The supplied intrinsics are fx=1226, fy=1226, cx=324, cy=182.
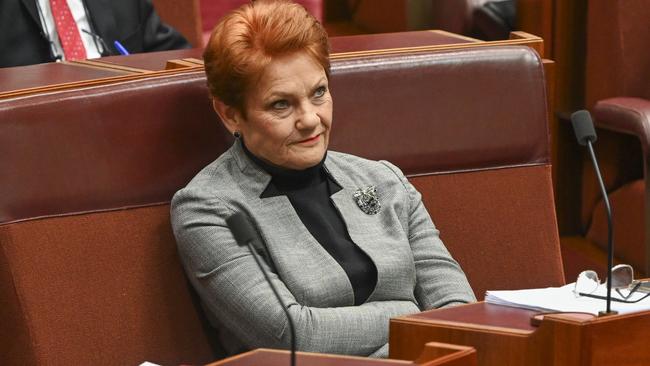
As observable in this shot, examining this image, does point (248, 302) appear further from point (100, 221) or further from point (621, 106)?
point (621, 106)

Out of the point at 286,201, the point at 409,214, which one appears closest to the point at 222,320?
the point at 286,201

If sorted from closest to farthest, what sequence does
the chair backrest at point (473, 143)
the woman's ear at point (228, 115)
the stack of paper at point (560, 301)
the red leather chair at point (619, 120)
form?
the stack of paper at point (560, 301) → the woman's ear at point (228, 115) → the chair backrest at point (473, 143) → the red leather chair at point (619, 120)

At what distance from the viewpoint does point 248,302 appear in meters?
1.55

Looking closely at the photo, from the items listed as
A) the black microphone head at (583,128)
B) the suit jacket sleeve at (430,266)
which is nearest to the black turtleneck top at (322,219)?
the suit jacket sleeve at (430,266)

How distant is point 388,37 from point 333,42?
0.31ft

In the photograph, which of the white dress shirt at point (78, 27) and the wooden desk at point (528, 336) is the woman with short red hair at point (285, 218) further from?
the white dress shirt at point (78, 27)

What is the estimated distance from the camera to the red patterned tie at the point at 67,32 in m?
2.47

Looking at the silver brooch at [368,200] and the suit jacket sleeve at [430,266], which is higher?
the silver brooch at [368,200]

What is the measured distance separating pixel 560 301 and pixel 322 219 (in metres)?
0.40

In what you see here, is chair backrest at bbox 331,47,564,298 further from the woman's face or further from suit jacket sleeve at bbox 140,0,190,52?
suit jacket sleeve at bbox 140,0,190,52

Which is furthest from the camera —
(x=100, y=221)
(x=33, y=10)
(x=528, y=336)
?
(x=33, y=10)

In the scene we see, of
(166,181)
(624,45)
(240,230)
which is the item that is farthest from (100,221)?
(624,45)

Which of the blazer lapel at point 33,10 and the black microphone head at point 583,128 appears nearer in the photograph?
the black microphone head at point 583,128

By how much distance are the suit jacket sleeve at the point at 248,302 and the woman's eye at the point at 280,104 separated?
0.15 m
